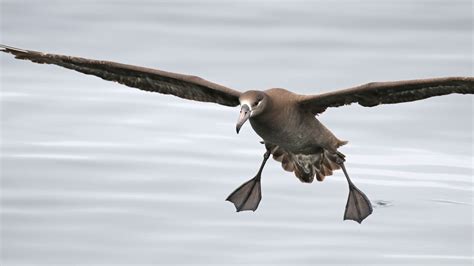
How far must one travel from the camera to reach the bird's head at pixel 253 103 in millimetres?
13209

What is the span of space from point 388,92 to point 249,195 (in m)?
1.86

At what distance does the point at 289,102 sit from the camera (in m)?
13.8

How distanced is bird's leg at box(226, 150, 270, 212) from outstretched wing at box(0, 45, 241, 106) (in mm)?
908

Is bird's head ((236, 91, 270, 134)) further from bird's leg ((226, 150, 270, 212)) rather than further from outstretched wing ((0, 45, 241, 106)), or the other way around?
bird's leg ((226, 150, 270, 212))

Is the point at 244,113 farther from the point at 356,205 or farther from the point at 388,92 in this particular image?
the point at 356,205

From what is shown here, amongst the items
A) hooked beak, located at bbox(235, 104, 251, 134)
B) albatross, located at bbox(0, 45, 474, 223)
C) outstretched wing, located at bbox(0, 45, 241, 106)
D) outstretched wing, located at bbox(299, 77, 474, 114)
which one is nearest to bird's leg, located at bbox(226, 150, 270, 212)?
albatross, located at bbox(0, 45, 474, 223)

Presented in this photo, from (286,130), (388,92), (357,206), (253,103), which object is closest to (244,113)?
Answer: (253,103)

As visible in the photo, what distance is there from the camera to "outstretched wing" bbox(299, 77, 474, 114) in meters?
13.2

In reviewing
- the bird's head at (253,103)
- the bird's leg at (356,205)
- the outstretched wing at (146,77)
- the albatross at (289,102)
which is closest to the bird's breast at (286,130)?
the albatross at (289,102)

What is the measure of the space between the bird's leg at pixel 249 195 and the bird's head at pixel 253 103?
1334mm

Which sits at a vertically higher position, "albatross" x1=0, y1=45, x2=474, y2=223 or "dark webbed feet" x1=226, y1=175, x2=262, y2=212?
"albatross" x1=0, y1=45, x2=474, y2=223

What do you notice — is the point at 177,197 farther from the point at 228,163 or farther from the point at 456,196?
the point at 456,196
